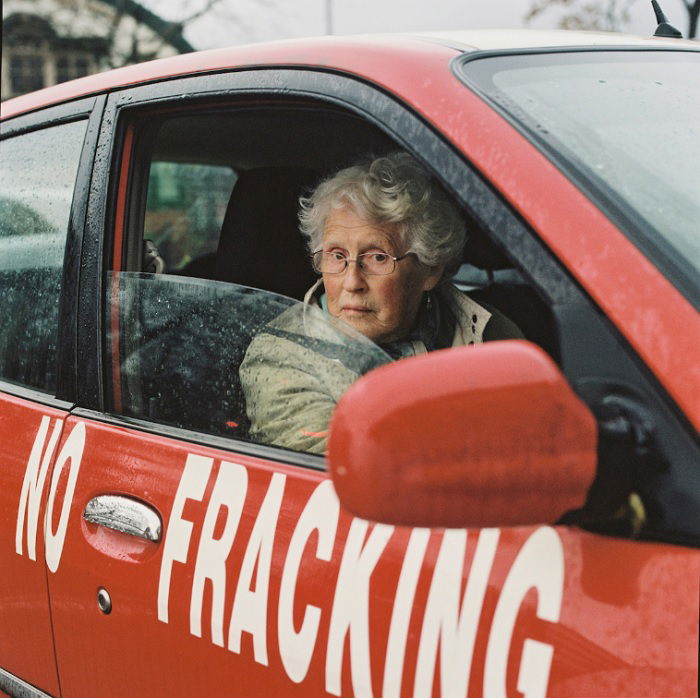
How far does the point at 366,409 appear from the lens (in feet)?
2.81

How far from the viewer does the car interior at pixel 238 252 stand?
161cm

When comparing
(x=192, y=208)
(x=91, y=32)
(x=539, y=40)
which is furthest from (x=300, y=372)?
(x=91, y=32)

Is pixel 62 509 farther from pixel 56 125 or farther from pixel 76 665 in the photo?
pixel 56 125

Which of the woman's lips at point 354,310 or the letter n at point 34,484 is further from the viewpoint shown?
the woman's lips at point 354,310

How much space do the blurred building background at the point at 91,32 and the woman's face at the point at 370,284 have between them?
56.0 feet

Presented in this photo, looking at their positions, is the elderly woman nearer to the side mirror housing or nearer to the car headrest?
the car headrest

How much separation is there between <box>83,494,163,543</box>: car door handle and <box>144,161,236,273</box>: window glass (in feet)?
7.50

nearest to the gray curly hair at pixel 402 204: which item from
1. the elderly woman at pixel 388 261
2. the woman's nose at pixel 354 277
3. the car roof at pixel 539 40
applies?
the elderly woman at pixel 388 261

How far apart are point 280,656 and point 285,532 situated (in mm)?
166

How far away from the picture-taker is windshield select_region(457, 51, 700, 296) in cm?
113

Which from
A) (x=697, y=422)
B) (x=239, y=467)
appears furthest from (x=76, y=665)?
(x=697, y=422)

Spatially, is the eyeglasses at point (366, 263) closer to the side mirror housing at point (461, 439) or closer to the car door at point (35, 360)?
the car door at point (35, 360)

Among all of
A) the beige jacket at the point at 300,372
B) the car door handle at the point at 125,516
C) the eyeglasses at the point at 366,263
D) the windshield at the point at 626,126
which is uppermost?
the windshield at the point at 626,126

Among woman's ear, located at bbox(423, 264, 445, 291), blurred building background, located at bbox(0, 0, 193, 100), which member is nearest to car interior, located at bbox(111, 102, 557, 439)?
woman's ear, located at bbox(423, 264, 445, 291)
